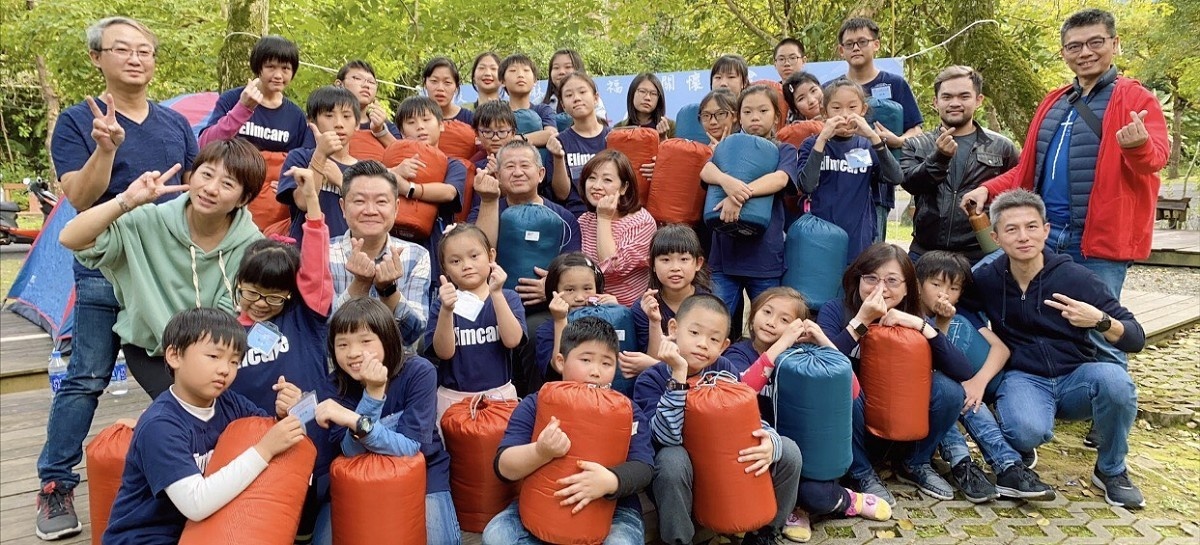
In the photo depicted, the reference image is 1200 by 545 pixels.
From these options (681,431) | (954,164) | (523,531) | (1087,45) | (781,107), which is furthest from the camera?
(781,107)

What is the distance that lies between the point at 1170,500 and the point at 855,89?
278 centimetres

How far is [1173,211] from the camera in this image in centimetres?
1772

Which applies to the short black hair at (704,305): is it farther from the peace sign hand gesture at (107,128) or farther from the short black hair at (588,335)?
the peace sign hand gesture at (107,128)

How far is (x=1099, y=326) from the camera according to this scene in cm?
381

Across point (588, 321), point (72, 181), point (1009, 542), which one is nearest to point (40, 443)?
point (72, 181)

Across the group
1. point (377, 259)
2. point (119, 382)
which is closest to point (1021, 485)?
point (377, 259)

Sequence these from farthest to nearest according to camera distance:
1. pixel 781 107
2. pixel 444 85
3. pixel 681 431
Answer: pixel 444 85
pixel 781 107
pixel 681 431

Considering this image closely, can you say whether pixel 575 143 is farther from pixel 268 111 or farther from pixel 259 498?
pixel 259 498

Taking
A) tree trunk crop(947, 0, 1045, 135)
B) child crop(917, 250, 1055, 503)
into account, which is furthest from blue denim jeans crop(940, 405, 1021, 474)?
tree trunk crop(947, 0, 1045, 135)

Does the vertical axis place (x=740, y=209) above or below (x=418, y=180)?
below

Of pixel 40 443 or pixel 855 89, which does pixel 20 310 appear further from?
pixel 855 89

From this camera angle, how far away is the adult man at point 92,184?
10.4 feet

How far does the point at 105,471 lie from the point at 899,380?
11.1ft

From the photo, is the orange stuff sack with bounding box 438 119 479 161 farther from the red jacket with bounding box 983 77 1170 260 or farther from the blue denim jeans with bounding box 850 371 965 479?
the red jacket with bounding box 983 77 1170 260
